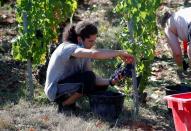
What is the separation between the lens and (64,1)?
25.9 ft

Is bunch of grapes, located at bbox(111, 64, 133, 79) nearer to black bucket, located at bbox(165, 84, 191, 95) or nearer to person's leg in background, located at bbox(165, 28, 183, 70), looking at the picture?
black bucket, located at bbox(165, 84, 191, 95)

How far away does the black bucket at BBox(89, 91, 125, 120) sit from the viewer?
605 cm

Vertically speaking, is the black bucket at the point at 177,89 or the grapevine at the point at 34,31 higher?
the grapevine at the point at 34,31

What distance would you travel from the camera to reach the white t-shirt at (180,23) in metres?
6.91

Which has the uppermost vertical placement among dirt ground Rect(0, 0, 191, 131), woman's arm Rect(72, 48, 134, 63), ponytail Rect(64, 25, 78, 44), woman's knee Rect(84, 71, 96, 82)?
ponytail Rect(64, 25, 78, 44)

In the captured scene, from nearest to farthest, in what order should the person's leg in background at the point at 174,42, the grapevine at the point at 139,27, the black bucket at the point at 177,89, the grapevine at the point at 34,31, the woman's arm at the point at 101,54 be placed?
the woman's arm at the point at 101,54 → the grapevine at the point at 139,27 → the black bucket at the point at 177,89 → the grapevine at the point at 34,31 → the person's leg in background at the point at 174,42

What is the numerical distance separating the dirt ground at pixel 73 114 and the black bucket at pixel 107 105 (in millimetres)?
93

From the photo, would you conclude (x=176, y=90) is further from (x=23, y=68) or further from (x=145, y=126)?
(x=23, y=68)

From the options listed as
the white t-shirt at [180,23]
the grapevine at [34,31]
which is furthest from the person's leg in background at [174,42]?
the grapevine at [34,31]

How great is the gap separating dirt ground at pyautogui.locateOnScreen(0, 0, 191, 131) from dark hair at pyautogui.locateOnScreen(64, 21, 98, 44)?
89 cm

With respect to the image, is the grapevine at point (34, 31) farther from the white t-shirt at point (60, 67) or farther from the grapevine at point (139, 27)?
the grapevine at point (139, 27)

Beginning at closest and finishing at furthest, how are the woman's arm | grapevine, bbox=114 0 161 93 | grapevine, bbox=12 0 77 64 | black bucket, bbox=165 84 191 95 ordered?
the woman's arm → grapevine, bbox=114 0 161 93 → black bucket, bbox=165 84 191 95 → grapevine, bbox=12 0 77 64

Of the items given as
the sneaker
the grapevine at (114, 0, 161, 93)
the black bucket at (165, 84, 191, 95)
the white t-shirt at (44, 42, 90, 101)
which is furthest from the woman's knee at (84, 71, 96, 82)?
the black bucket at (165, 84, 191, 95)

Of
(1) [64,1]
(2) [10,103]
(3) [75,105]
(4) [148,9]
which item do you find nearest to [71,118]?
(3) [75,105]
